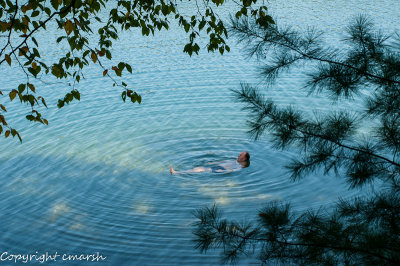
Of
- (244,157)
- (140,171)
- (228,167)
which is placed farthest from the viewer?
(228,167)

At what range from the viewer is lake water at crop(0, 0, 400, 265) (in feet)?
27.9

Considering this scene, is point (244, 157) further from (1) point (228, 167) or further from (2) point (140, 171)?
(2) point (140, 171)

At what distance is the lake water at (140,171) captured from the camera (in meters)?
8.52

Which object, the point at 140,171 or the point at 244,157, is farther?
the point at 140,171

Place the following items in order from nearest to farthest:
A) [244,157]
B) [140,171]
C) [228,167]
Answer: [244,157]
[140,171]
[228,167]

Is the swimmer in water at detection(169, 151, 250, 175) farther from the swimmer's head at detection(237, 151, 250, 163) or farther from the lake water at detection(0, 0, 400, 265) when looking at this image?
the lake water at detection(0, 0, 400, 265)


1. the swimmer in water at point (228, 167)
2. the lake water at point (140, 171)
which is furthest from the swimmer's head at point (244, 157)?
the lake water at point (140, 171)

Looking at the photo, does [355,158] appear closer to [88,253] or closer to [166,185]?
[88,253]

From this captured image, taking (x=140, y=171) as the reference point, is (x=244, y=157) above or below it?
above

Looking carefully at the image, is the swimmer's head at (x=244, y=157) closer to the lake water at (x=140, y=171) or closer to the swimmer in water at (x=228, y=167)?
the swimmer in water at (x=228, y=167)

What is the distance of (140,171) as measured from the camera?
37.1ft

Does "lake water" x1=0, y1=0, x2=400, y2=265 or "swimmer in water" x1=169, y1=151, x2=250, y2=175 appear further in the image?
"swimmer in water" x1=169, y1=151, x2=250, y2=175

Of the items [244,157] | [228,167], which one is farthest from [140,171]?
[244,157]

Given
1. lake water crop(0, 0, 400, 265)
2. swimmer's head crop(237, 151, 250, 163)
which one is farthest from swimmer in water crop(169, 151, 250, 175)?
lake water crop(0, 0, 400, 265)
